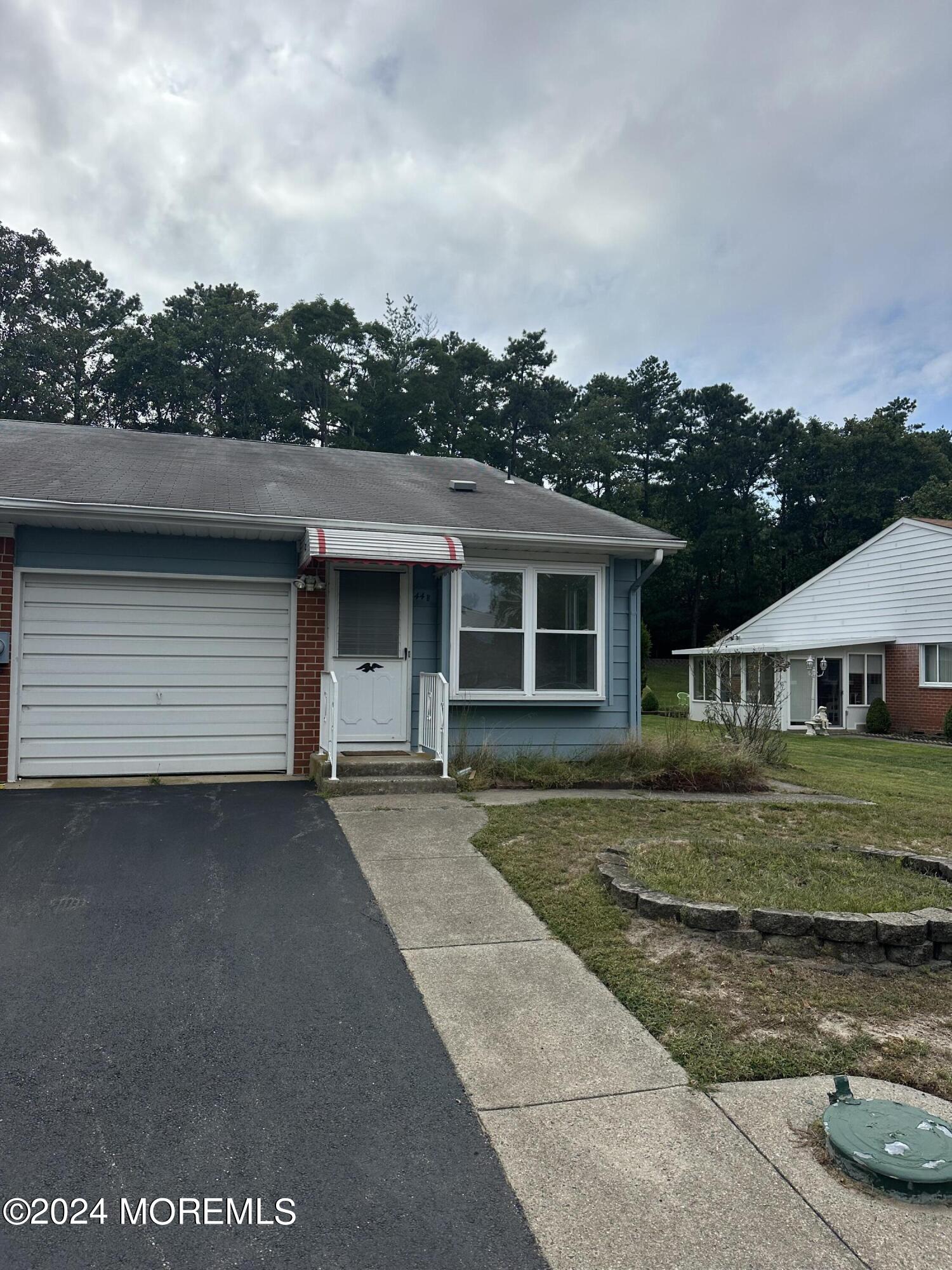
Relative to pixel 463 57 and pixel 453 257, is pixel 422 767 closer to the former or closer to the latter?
pixel 463 57

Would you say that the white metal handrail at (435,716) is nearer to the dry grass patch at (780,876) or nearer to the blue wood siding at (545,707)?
the blue wood siding at (545,707)

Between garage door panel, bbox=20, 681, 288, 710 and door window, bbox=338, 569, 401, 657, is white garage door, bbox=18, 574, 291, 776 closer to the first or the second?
garage door panel, bbox=20, 681, 288, 710

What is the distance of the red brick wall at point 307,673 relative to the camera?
8.59 m

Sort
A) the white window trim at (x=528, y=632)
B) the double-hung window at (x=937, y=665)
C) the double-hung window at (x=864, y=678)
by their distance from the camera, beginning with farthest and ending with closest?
the double-hung window at (x=864, y=678), the double-hung window at (x=937, y=665), the white window trim at (x=528, y=632)

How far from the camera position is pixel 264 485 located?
9.41m

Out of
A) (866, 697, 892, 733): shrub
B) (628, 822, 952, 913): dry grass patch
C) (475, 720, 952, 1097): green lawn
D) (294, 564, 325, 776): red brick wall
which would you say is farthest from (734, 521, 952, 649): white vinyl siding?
(628, 822, 952, 913): dry grass patch

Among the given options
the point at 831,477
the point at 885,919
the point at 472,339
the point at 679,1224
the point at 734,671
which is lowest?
the point at 679,1224

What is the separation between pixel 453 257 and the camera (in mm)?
23547

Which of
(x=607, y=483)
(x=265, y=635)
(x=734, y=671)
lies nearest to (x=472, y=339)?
(x=607, y=483)

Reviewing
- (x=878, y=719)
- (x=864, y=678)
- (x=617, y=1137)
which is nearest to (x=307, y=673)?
(x=617, y=1137)

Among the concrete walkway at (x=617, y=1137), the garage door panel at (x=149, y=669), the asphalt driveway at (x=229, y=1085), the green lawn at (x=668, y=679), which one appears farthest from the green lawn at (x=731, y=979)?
the green lawn at (x=668, y=679)

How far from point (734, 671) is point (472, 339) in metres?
26.8

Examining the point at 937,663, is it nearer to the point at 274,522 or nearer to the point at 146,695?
the point at 274,522

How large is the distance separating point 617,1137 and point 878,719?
20099 millimetres
